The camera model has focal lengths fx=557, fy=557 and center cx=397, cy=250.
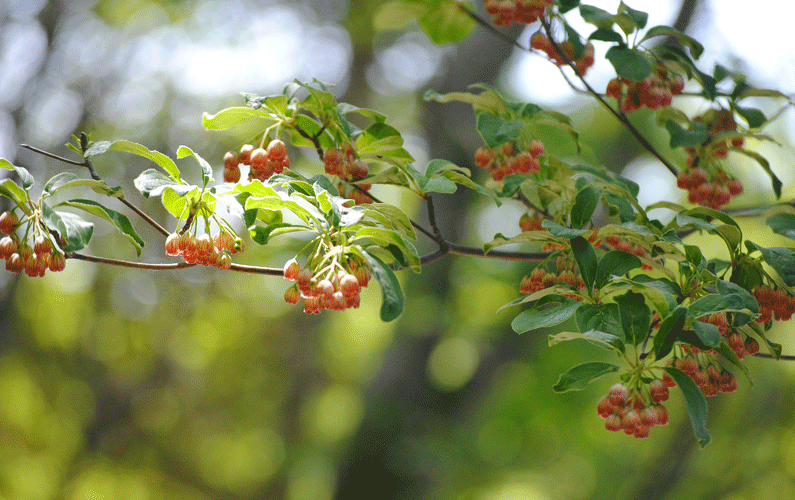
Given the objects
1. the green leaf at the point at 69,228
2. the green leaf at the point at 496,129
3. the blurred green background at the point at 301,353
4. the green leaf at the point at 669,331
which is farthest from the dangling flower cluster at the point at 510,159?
the blurred green background at the point at 301,353

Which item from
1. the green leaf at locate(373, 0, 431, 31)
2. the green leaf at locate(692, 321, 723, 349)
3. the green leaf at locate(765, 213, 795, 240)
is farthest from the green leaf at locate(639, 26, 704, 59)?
the green leaf at locate(692, 321, 723, 349)

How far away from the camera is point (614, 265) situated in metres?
1.09

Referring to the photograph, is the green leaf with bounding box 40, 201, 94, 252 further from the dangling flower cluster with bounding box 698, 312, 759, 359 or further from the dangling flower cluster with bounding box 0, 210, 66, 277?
the dangling flower cluster with bounding box 698, 312, 759, 359

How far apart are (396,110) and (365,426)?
4514mm

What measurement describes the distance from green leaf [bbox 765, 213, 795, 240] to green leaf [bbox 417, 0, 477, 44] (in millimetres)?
1173

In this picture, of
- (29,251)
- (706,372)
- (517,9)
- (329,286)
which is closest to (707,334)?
(706,372)

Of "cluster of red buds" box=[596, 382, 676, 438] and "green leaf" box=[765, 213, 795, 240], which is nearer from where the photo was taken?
"cluster of red buds" box=[596, 382, 676, 438]

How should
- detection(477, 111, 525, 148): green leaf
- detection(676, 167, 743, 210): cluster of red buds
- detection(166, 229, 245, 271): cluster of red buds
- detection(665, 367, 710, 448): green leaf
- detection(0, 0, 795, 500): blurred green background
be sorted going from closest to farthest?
detection(665, 367, 710, 448): green leaf → detection(166, 229, 245, 271): cluster of red buds → detection(477, 111, 525, 148): green leaf → detection(676, 167, 743, 210): cluster of red buds → detection(0, 0, 795, 500): blurred green background

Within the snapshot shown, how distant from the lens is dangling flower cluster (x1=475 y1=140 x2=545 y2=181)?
1.61 m

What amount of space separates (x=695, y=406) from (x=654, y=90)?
1.02 m

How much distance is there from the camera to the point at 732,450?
826 cm

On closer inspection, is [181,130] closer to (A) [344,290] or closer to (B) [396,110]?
(B) [396,110]

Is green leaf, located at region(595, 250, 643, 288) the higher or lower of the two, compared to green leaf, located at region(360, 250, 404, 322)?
lower

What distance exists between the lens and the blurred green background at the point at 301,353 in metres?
4.64
